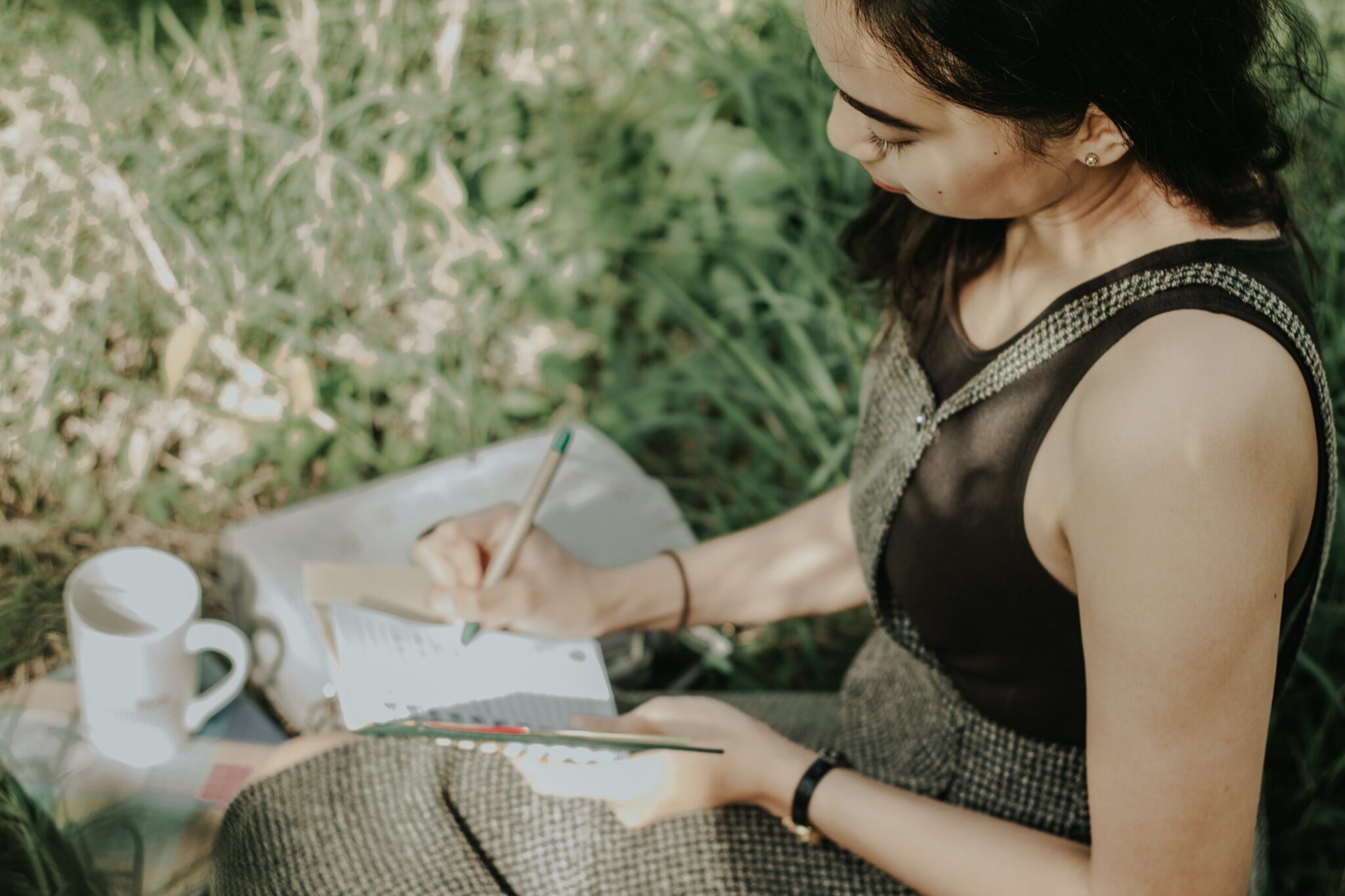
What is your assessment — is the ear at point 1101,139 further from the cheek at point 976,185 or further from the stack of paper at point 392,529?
the stack of paper at point 392,529

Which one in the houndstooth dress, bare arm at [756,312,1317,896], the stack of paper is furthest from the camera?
the stack of paper

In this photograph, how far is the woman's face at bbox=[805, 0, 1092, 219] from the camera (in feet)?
3.00

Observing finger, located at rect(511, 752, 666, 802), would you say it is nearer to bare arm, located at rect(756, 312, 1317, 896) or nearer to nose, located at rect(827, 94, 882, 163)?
bare arm, located at rect(756, 312, 1317, 896)

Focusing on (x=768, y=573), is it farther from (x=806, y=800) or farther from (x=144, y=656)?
(x=144, y=656)

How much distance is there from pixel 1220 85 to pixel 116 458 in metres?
1.87

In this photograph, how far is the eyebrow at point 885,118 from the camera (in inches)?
37.1

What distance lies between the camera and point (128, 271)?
85.4 inches

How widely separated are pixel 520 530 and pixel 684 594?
260 mm

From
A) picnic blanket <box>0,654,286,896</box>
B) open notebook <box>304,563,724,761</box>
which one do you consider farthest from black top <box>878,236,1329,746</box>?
picnic blanket <box>0,654,286,896</box>

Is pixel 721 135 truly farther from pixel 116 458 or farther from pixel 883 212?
pixel 116 458

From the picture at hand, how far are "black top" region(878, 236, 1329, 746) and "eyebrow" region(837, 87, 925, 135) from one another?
20 cm

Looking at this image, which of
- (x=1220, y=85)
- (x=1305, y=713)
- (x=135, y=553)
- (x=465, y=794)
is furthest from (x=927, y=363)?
(x=1305, y=713)

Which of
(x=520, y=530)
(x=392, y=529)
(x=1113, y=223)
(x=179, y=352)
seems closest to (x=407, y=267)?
(x=179, y=352)

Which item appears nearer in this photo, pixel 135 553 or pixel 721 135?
pixel 135 553
